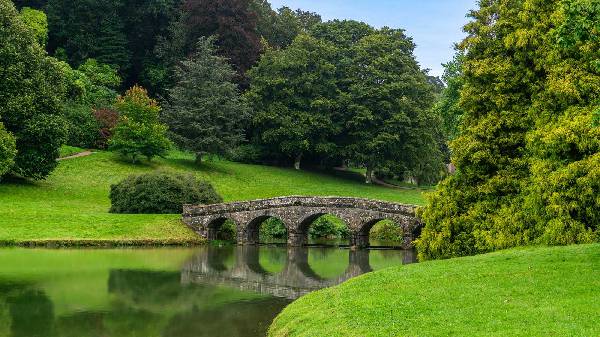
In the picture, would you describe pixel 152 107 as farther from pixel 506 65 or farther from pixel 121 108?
pixel 506 65

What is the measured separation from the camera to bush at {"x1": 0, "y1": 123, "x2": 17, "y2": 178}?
49.1 meters

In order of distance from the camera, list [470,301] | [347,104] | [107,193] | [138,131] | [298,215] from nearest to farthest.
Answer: [470,301], [298,215], [107,193], [138,131], [347,104]

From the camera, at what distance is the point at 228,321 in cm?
2300

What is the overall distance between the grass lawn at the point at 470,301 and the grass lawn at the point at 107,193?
80.6 ft

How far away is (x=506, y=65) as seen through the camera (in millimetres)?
31828

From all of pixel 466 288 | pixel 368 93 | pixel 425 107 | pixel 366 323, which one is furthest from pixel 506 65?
pixel 425 107

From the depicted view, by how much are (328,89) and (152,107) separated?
1993 cm

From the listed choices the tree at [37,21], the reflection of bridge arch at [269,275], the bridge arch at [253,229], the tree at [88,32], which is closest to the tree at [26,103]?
the tree at [37,21]

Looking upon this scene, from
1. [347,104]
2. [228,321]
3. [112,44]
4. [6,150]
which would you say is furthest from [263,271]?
[112,44]

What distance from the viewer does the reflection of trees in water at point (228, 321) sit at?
847 inches

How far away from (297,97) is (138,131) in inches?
716

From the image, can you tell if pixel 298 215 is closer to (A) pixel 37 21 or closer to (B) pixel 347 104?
(B) pixel 347 104

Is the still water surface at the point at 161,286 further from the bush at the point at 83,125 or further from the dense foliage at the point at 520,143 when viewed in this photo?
the bush at the point at 83,125

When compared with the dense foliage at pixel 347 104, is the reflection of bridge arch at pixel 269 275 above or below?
below
